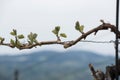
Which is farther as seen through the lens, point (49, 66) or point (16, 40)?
point (49, 66)

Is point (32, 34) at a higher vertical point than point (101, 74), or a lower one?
higher

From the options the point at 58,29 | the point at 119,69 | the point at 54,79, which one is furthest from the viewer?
the point at 54,79

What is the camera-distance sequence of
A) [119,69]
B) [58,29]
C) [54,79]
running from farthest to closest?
[54,79]
[58,29]
[119,69]

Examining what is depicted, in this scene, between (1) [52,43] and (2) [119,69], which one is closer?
(2) [119,69]

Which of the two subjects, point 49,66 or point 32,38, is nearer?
point 32,38

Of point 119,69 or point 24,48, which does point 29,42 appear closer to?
point 24,48

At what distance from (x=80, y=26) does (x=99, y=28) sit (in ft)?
0.27

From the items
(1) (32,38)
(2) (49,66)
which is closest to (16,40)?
(1) (32,38)

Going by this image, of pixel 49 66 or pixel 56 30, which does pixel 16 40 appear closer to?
pixel 56 30

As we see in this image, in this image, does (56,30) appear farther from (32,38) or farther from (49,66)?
(49,66)

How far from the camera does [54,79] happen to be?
402 centimetres

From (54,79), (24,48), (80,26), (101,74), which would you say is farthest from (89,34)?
(54,79)

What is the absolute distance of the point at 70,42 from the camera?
2.20 m

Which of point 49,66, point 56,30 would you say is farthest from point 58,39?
point 49,66
